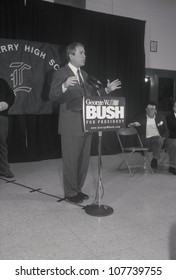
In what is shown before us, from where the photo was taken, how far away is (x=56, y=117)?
5773 mm

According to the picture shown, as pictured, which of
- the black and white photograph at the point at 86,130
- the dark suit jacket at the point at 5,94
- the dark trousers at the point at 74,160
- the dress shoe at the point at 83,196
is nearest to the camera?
the black and white photograph at the point at 86,130

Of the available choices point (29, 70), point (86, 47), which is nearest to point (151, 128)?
point (86, 47)

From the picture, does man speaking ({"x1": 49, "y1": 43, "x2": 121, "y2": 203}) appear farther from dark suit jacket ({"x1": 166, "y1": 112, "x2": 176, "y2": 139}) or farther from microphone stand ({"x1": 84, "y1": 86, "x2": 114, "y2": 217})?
dark suit jacket ({"x1": 166, "y1": 112, "x2": 176, "y2": 139})

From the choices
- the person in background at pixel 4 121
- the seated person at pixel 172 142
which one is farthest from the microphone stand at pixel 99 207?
the seated person at pixel 172 142

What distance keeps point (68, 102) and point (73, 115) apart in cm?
14

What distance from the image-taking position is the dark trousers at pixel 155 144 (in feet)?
16.0

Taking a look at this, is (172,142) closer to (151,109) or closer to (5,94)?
(151,109)

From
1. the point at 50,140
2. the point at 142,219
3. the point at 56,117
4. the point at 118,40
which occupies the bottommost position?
the point at 142,219

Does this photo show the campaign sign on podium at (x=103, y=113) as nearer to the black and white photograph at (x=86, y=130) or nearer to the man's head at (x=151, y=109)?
the black and white photograph at (x=86, y=130)

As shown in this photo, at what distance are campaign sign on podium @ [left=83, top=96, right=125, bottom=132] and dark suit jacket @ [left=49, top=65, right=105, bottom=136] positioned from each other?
0.34 meters

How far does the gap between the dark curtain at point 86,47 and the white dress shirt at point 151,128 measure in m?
1.52

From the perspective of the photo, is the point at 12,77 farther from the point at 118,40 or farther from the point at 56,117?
the point at 118,40
